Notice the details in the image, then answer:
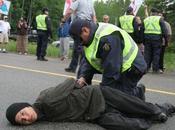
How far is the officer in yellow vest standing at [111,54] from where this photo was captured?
6.13m

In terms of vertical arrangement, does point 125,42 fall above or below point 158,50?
above

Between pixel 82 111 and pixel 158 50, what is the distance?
8.20m

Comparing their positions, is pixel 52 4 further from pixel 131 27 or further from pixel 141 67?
pixel 141 67

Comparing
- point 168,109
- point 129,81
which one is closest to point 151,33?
point 168,109

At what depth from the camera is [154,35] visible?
14008mm

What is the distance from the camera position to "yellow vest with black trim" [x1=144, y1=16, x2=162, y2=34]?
1380cm

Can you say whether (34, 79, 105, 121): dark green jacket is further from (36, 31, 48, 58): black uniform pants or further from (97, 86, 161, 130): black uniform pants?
(36, 31, 48, 58): black uniform pants

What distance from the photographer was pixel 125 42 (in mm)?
6297

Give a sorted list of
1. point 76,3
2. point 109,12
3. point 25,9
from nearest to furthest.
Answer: point 76,3, point 25,9, point 109,12

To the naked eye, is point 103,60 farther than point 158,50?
No

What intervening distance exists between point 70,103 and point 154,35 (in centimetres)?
834

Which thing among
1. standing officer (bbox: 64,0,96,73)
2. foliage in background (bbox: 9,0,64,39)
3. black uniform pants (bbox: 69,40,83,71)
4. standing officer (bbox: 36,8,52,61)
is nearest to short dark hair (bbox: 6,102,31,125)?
black uniform pants (bbox: 69,40,83,71)

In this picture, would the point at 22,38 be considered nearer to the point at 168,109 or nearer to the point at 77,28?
the point at 168,109

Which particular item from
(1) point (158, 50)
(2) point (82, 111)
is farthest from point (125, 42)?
(1) point (158, 50)
